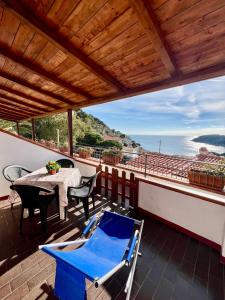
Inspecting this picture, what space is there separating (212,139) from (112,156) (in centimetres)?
983

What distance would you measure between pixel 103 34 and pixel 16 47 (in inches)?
57.6

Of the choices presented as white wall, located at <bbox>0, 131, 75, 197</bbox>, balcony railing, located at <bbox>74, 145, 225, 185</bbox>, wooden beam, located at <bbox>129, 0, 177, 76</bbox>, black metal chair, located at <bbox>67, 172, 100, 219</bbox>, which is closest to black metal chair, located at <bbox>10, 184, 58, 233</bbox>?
A: black metal chair, located at <bbox>67, 172, 100, 219</bbox>

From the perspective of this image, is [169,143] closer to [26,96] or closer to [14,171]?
[26,96]

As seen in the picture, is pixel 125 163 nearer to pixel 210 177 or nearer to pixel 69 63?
pixel 210 177

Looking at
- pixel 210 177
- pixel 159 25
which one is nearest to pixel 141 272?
pixel 210 177

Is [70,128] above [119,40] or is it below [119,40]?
below

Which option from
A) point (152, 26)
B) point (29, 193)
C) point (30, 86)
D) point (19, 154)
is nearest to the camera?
point (152, 26)

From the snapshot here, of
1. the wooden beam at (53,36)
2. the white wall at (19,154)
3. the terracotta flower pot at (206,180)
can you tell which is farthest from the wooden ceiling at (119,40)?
the terracotta flower pot at (206,180)

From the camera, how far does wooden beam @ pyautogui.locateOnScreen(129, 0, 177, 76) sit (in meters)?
1.40

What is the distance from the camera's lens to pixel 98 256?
1739mm

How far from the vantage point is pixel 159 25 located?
167cm

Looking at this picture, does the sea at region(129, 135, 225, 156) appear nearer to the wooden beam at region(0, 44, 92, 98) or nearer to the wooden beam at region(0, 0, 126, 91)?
the wooden beam at region(0, 44, 92, 98)

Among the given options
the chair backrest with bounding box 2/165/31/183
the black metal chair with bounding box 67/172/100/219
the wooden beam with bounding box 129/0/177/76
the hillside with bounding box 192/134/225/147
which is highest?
the wooden beam with bounding box 129/0/177/76

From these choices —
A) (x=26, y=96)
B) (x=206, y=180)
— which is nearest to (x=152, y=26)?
(x=206, y=180)
